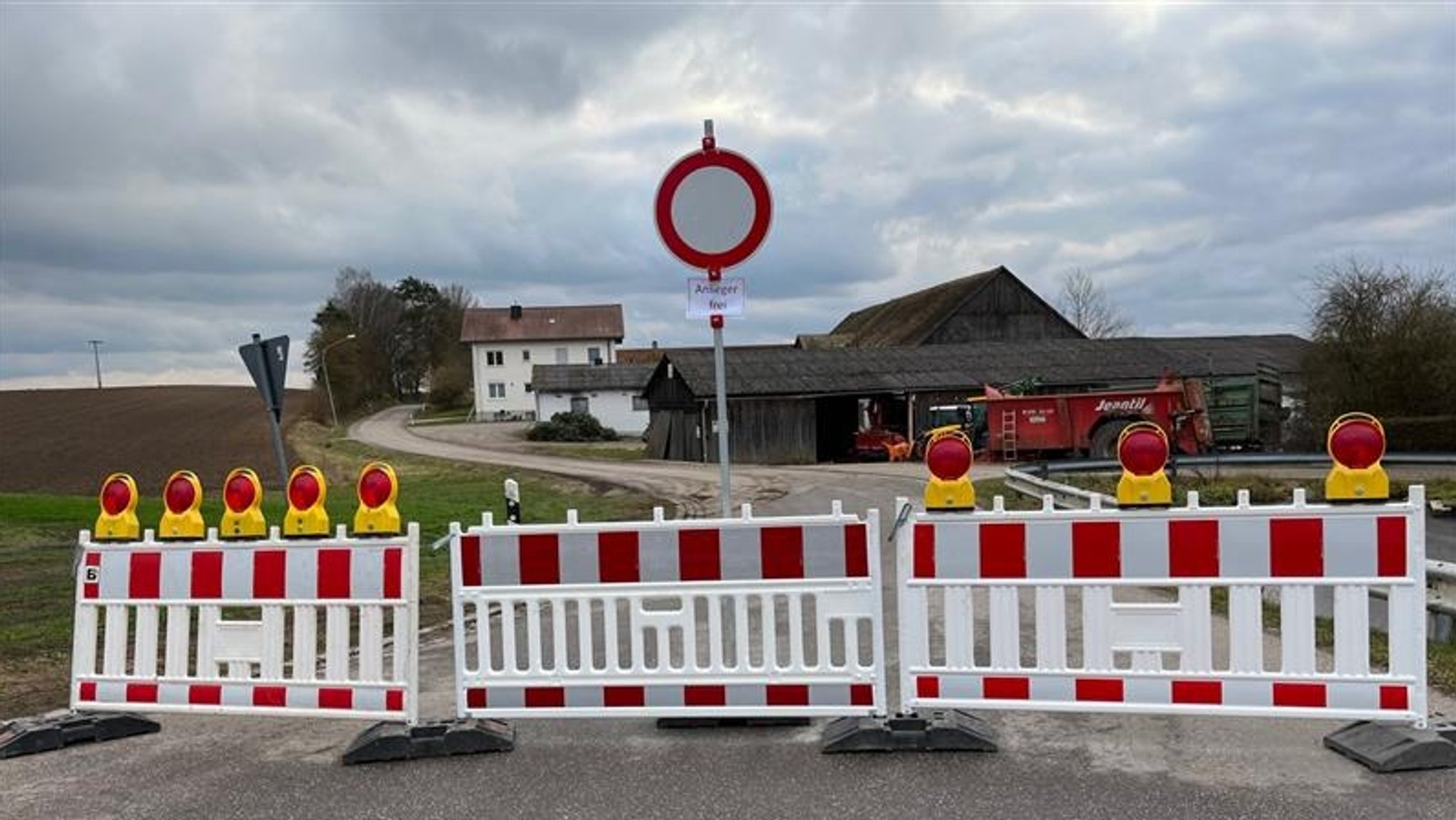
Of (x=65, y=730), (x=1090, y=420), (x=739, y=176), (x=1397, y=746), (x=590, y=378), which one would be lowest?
(x=65, y=730)


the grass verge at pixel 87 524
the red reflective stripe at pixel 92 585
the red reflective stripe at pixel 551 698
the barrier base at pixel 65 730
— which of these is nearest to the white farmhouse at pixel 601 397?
the grass verge at pixel 87 524

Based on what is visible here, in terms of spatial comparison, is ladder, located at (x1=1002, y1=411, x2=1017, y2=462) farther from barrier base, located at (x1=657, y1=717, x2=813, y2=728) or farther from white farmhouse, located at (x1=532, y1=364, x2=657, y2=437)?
white farmhouse, located at (x1=532, y1=364, x2=657, y2=437)

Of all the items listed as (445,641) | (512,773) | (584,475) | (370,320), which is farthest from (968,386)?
(370,320)

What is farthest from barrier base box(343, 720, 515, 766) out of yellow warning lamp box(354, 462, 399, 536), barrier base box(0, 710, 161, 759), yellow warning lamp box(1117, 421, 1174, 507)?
yellow warning lamp box(1117, 421, 1174, 507)

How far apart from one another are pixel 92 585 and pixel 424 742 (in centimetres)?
208

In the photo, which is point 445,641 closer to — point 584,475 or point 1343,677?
point 1343,677

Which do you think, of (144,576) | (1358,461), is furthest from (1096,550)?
(144,576)

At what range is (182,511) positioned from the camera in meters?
5.26

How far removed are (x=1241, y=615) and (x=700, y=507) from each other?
656 inches

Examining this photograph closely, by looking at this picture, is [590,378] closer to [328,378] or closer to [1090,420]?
[328,378]

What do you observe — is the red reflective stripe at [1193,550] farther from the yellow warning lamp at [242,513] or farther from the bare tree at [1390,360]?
the bare tree at [1390,360]

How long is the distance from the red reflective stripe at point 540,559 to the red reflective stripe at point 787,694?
113cm

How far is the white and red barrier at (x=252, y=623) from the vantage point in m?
4.85

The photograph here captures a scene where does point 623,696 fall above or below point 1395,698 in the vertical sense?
below
